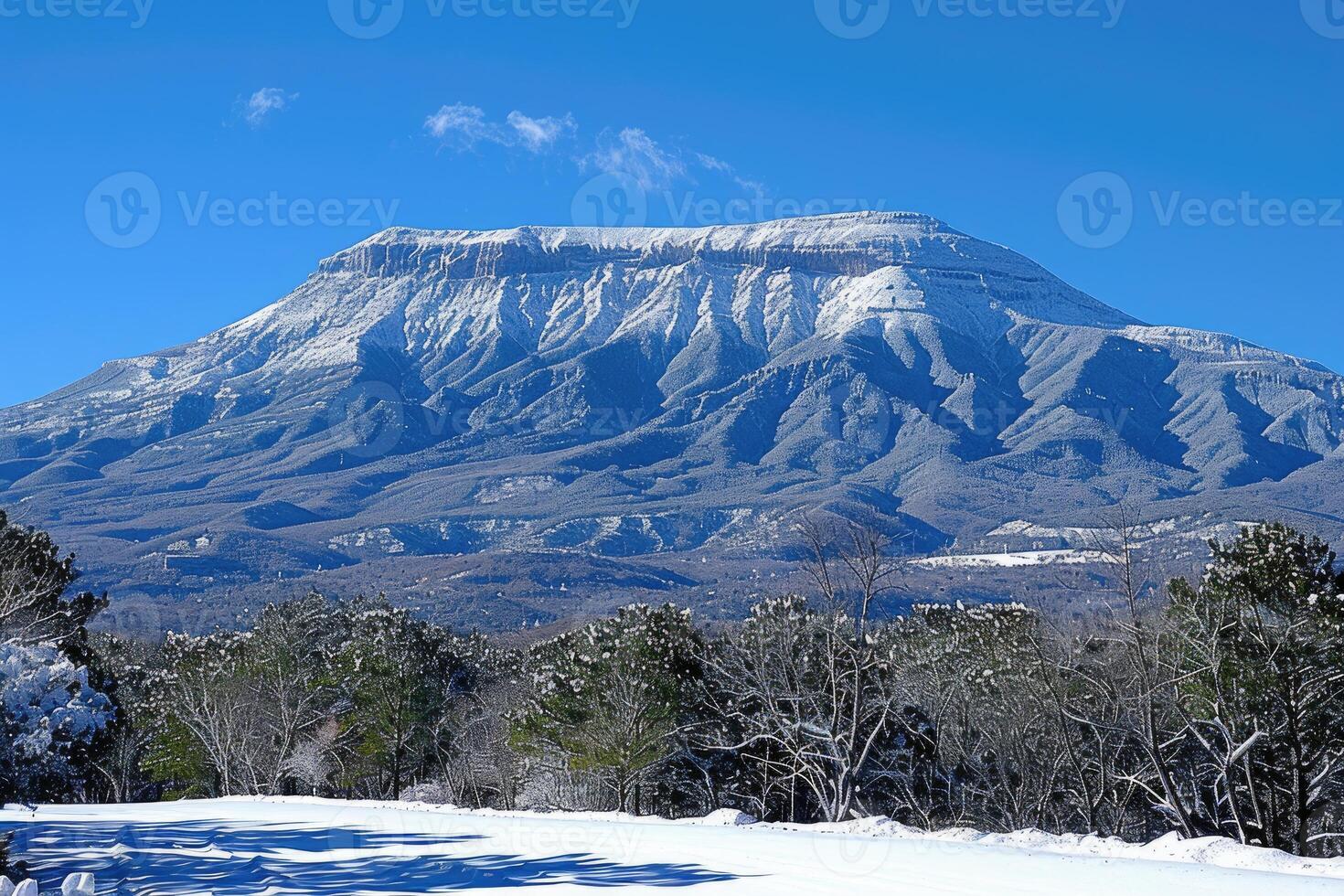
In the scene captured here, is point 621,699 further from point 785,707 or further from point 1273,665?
point 1273,665

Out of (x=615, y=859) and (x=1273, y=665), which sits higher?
(x=1273, y=665)

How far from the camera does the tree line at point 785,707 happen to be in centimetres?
2655

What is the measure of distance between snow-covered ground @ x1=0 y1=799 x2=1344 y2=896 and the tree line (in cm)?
265

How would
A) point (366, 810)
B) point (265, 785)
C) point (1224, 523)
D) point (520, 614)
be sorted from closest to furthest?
1. point (366, 810)
2. point (265, 785)
3. point (520, 614)
4. point (1224, 523)

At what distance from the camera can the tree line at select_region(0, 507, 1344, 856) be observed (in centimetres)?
2655

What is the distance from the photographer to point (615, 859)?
20562 millimetres

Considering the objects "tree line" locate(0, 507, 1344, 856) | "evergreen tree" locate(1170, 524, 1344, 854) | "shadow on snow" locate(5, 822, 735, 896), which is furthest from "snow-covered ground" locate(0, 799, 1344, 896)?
"evergreen tree" locate(1170, 524, 1344, 854)

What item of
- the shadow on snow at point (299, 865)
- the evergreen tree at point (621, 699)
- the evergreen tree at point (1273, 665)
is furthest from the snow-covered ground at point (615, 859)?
the evergreen tree at point (621, 699)

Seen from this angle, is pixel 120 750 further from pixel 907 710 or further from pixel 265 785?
pixel 907 710

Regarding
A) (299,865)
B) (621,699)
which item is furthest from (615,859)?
(621,699)

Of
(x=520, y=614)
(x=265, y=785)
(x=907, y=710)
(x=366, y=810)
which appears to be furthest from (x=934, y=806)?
(x=520, y=614)

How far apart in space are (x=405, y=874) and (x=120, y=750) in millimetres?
36170

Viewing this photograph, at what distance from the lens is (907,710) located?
38438 mm

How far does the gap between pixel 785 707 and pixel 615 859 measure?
17297mm
